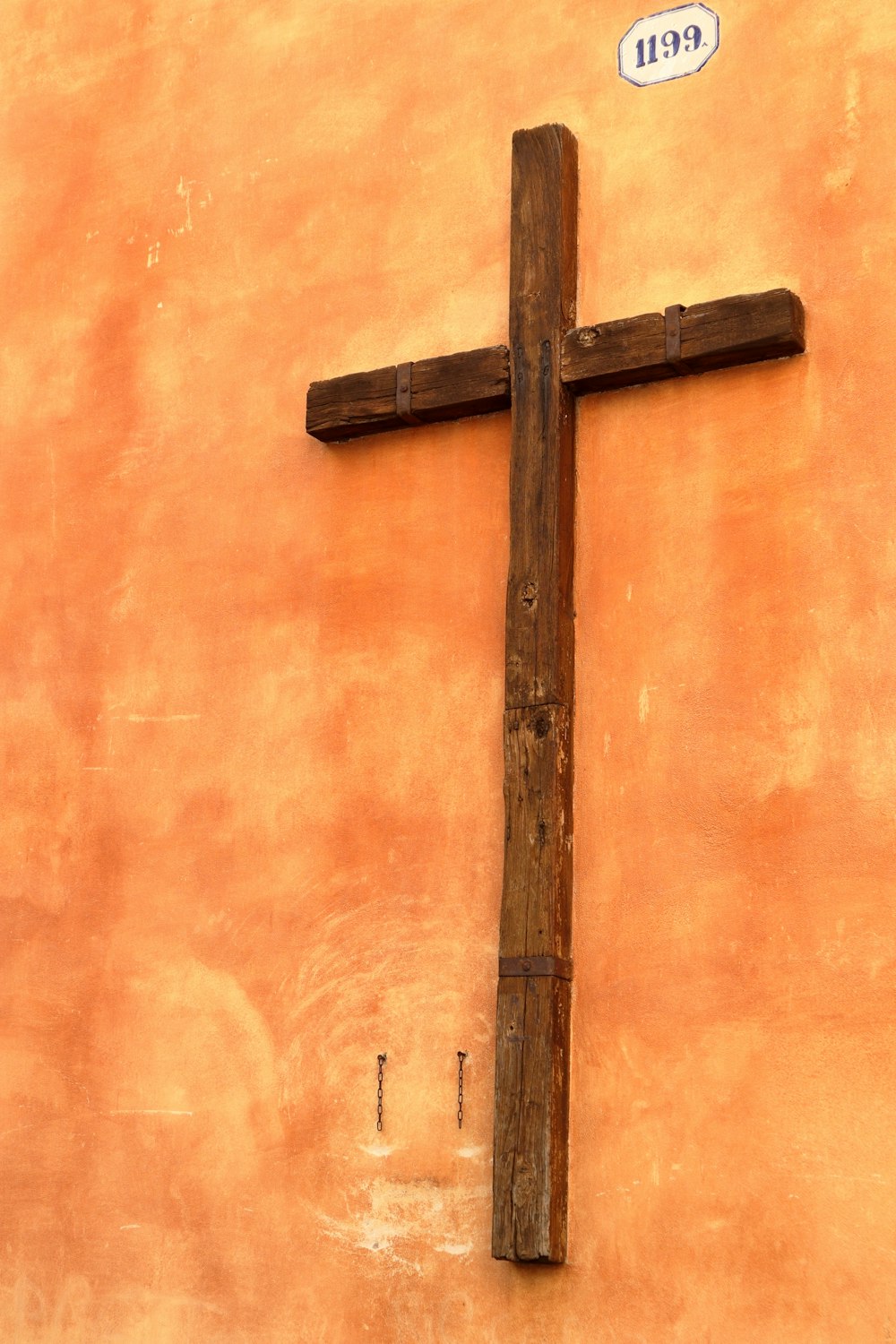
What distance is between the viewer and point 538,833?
4.61m

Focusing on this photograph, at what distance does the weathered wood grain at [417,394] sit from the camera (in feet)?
16.4

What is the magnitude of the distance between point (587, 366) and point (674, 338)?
24 cm

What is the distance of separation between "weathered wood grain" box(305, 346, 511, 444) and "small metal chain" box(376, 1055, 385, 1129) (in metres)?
1.66

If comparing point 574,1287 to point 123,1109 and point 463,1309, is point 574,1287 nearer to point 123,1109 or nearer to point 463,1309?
point 463,1309

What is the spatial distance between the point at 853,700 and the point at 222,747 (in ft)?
5.80

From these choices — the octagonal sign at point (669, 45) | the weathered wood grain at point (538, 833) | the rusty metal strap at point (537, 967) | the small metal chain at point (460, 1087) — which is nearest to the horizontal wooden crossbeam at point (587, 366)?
the octagonal sign at point (669, 45)

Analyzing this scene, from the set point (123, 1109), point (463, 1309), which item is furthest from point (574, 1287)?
point (123, 1109)

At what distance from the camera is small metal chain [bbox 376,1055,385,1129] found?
4754 mm

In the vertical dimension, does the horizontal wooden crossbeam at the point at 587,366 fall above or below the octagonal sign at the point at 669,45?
below

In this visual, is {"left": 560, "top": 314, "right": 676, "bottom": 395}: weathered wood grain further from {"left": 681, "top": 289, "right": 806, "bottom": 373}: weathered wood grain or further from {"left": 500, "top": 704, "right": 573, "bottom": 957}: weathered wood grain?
{"left": 500, "top": 704, "right": 573, "bottom": 957}: weathered wood grain

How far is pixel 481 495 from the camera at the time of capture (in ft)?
16.5

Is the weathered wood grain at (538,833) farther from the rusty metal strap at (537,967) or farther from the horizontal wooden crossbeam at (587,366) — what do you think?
the horizontal wooden crossbeam at (587,366)

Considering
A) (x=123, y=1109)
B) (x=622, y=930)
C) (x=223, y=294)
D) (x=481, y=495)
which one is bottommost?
(x=123, y=1109)

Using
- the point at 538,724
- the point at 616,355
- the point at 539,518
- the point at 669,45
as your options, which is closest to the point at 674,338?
the point at 616,355
